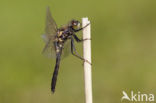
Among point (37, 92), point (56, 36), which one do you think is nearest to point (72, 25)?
point (56, 36)

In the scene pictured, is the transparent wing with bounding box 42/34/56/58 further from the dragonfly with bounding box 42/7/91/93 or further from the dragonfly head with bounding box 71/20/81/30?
the dragonfly head with bounding box 71/20/81/30

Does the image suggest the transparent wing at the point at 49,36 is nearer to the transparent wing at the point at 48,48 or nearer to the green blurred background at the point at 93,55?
the transparent wing at the point at 48,48

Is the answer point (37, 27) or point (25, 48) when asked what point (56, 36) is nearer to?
point (25, 48)

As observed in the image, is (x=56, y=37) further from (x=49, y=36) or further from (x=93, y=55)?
(x=93, y=55)

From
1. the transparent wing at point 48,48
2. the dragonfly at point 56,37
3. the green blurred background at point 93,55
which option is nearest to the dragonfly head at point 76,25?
the dragonfly at point 56,37

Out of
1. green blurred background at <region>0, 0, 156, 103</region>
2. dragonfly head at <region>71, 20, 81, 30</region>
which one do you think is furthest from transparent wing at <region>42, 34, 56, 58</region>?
green blurred background at <region>0, 0, 156, 103</region>

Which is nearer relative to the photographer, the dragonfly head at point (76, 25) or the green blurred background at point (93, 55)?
the dragonfly head at point (76, 25)

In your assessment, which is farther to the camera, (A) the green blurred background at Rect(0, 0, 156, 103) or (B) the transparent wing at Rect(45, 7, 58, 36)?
(A) the green blurred background at Rect(0, 0, 156, 103)

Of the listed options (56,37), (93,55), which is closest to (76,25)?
(56,37)
